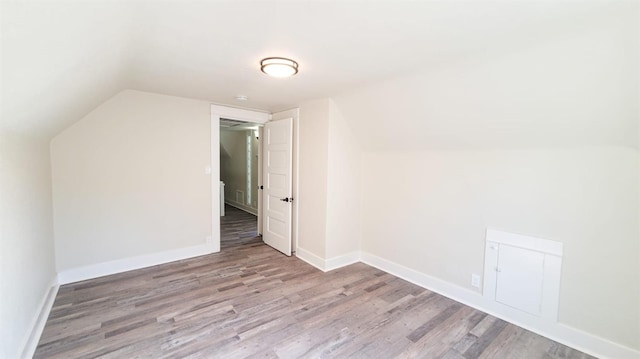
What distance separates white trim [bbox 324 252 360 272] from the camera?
3.55 meters

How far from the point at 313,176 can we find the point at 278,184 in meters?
0.78

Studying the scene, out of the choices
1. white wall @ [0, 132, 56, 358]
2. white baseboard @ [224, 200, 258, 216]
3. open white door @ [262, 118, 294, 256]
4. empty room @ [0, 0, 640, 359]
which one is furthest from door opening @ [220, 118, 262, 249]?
white wall @ [0, 132, 56, 358]

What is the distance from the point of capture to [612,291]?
2033mm

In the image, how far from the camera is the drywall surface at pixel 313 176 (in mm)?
3529

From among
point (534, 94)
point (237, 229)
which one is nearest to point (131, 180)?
point (237, 229)

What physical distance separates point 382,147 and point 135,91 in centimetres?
317

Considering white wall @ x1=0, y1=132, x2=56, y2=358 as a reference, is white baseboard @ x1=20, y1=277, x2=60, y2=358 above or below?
below

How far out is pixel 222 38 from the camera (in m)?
1.85

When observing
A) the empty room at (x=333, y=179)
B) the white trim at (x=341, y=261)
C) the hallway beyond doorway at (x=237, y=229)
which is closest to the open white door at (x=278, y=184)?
the empty room at (x=333, y=179)

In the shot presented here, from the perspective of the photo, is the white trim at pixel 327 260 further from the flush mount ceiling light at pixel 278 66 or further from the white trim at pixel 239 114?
the flush mount ceiling light at pixel 278 66

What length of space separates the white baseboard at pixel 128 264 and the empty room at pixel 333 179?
2 cm

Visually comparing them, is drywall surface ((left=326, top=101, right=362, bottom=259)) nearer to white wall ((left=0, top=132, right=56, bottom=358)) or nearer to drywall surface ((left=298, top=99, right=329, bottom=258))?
drywall surface ((left=298, top=99, right=329, bottom=258))

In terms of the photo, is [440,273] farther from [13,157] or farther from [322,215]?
[13,157]

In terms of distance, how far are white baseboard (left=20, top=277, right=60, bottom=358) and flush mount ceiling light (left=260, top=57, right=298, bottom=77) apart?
266 cm
